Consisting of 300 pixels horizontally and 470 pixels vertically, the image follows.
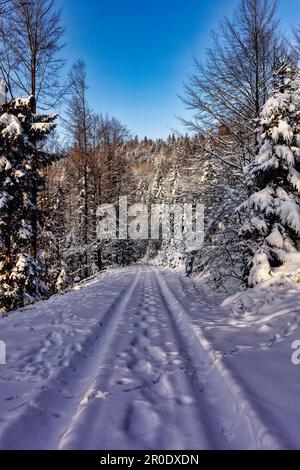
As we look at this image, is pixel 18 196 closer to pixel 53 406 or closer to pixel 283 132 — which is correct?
pixel 283 132

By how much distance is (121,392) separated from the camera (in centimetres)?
349

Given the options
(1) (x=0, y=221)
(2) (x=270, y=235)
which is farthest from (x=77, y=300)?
(2) (x=270, y=235)

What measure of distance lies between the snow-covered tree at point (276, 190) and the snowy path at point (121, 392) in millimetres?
2971

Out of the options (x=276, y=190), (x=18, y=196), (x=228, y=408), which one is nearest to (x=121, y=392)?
(x=228, y=408)

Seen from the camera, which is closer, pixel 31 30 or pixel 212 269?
pixel 212 269

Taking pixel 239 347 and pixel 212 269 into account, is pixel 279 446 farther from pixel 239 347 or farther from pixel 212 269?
pixel 212 269

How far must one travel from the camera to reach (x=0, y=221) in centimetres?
1117

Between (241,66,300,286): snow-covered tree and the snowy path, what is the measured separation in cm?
297

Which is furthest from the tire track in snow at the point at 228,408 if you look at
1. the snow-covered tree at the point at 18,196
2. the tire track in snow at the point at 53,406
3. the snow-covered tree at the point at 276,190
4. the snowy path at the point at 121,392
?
the snow-covered tree at the point at 18,196

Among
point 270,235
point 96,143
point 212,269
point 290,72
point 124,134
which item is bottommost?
point 212,269

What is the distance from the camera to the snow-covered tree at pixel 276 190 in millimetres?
7754

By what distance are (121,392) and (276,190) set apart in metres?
6.56

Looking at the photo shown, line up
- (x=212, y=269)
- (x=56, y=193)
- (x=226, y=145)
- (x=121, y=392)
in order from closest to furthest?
(x=121, y=392), (x=212, y=269), (x=226, y=145), (x=56, y=193)

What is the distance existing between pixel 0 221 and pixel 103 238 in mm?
13568
